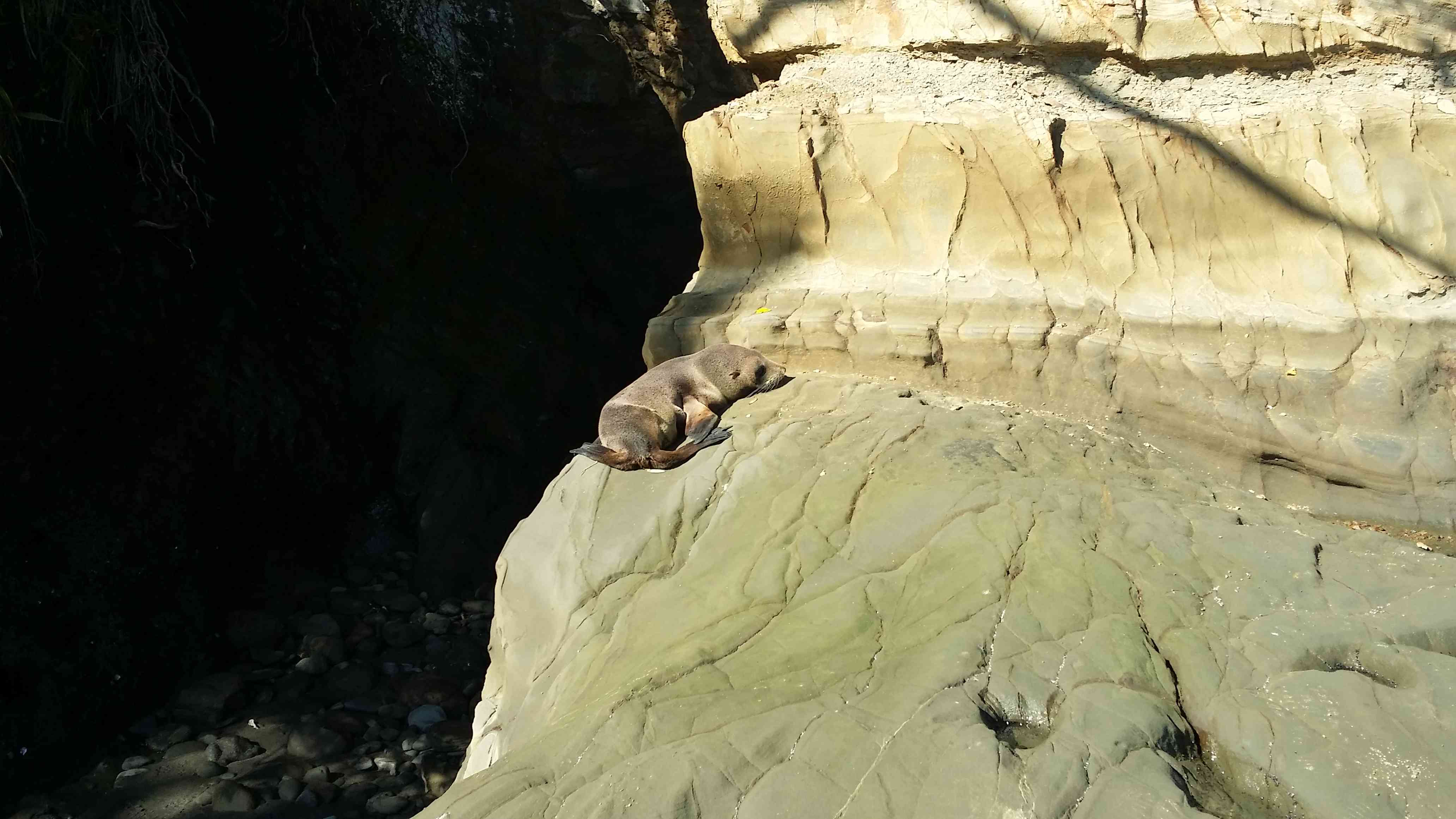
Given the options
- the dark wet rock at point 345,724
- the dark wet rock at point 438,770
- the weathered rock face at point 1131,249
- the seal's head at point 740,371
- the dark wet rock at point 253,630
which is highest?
the weathered rock face at point 1131,249

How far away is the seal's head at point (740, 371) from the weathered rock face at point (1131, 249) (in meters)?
0.13

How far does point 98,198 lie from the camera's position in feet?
22.6

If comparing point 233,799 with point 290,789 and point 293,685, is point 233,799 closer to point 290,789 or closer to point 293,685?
point 290,789

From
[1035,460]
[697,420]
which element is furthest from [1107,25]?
[697,420]

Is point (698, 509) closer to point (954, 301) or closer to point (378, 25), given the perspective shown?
point (954, 301)

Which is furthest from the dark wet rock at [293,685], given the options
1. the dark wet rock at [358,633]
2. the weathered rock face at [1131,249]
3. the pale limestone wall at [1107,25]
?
the pale limestone wall at [1107,25]

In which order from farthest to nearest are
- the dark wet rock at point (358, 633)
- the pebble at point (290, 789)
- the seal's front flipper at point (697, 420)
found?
the dark wet rock at point (358, 633), the pebble at point (290, 789), the seal's front flipper at point (697, 420)

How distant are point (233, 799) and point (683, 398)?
3147mm

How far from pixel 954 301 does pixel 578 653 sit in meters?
2.46

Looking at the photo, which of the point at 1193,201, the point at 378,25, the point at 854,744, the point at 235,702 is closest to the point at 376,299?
the point at 378,25

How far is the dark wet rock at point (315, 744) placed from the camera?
6262mm

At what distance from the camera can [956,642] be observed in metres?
3.25

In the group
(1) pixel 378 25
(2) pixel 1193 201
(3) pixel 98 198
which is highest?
(1) pixel 378 25

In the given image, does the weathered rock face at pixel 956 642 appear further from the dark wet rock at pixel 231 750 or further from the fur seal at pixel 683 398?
the dark wet rock at pixel 231 750
